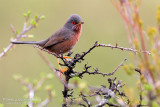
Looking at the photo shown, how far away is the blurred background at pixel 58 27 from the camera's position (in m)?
8.47

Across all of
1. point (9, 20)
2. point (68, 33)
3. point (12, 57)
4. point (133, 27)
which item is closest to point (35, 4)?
point (9, 20)

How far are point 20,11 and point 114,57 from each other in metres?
4.65

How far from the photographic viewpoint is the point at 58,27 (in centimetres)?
1016

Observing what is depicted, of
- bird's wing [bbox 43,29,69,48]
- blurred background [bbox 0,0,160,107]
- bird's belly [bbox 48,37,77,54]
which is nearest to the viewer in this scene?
bird's belly [bbox 48,37,77,54]

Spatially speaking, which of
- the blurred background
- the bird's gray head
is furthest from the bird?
the blurred background

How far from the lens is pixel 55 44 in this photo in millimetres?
5590

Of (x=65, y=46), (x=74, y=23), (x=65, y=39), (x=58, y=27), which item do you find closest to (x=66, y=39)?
(x=65, y=39)

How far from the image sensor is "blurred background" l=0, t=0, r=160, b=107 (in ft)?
27.8

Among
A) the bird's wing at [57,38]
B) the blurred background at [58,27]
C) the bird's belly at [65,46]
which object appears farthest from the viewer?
the blurred background at [58,27]

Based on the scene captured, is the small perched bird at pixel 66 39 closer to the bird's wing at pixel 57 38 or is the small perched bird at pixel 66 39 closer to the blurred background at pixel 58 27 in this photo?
the bird's wing at pixel 57 38

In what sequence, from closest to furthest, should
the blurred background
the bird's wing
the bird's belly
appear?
1. the bird's belly
2. the bird's wing
3. the blurred background

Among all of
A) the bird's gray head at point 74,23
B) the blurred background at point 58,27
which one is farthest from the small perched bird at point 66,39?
the blurred background at point 58,27

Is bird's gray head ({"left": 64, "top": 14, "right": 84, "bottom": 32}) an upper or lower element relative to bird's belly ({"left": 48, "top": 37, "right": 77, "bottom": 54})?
upper

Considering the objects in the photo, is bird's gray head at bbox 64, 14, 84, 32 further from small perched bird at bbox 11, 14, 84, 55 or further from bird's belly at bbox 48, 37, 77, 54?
bird's belly at bbox 48, 37, 77, 54
